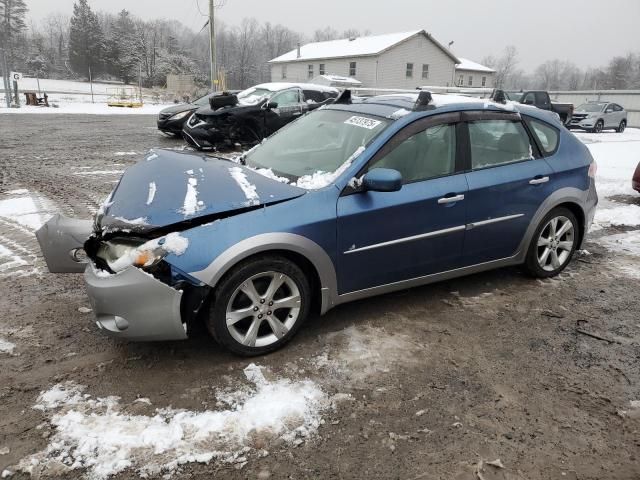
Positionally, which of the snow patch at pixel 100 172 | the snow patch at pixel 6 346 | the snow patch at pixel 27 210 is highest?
the snow patch at pixel 100 172

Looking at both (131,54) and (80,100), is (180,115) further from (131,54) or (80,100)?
(131,54)

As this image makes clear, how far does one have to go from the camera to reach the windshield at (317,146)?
365 centimetres

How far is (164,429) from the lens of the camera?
262cm

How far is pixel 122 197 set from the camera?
11.2ft

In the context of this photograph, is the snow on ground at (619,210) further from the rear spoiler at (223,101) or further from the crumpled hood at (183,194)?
the rear spoiler at (223,101)

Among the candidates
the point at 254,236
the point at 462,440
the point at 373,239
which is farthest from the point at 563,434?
the point at 254,236

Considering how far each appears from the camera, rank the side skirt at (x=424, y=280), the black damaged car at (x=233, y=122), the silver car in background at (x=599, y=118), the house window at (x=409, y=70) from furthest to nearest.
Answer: the house window at (x=409, y=70) → the silver car in background at (x=599, y=118) → the black damaged car at (x=233, y=122) → the side skirt at (x=424, y=280)

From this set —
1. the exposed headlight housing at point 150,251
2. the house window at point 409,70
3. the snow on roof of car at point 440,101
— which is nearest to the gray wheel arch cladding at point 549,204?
the snow on roof of car at point 440,101

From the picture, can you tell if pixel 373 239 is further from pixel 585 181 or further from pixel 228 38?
pixel 228 38

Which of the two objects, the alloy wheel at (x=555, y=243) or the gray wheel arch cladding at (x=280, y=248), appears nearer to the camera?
the gray wheel arch cladding at (x=280, y=248)

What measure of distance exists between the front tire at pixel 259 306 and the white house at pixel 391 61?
42.5 meters

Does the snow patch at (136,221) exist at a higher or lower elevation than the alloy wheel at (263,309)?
higher

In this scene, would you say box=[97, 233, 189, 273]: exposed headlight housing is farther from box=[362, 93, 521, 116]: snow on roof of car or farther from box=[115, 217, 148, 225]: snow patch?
box=[362, 93, 521, 116]: snow on roof of car

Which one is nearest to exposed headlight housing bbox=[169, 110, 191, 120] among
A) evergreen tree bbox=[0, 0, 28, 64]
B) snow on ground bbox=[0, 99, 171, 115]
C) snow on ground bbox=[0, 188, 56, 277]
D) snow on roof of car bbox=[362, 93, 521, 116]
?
snow on ground bbox=[0, 188, 56, 277]
